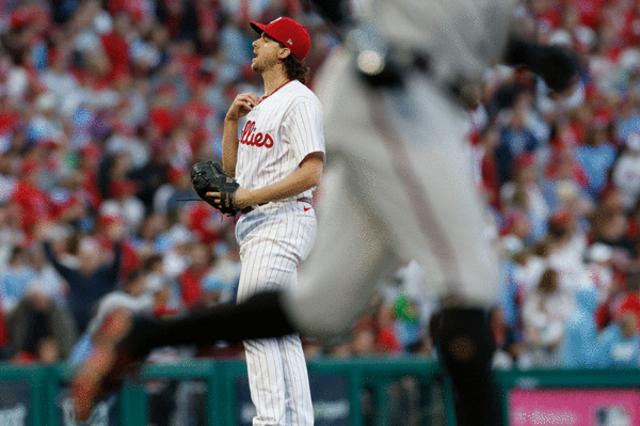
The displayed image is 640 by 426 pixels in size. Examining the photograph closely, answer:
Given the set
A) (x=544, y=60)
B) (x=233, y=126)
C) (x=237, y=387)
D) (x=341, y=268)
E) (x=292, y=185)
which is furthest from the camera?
(x=237, y=387)

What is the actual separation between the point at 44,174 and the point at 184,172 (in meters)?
1.61

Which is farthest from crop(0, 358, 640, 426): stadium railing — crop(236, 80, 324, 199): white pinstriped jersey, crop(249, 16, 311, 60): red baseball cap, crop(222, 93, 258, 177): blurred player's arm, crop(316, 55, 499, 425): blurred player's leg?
crop(316, 55, 499, 425): blurred player's leg

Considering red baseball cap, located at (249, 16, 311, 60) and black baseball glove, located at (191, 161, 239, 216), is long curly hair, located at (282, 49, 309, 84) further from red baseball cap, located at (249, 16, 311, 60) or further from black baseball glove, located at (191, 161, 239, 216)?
black baseball glove, located at (191, 161, 239, 216)

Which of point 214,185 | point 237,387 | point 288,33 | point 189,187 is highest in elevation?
point 189,187

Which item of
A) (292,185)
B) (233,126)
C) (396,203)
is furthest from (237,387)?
(396,203)

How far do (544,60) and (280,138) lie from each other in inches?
72.5

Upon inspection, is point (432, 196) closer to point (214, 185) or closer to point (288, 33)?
point (214, 185)

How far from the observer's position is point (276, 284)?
5914 millimetres

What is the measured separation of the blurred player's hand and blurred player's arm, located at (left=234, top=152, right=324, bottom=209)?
1.46ft

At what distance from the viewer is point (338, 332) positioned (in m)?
4.15

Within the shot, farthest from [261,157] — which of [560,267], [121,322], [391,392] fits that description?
[560,267]

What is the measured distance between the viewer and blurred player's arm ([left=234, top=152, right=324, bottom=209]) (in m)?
5.72

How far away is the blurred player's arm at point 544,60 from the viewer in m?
4.43

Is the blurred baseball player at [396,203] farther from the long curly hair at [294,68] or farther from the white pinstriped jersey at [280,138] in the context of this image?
the long curly hair at [294,68]
